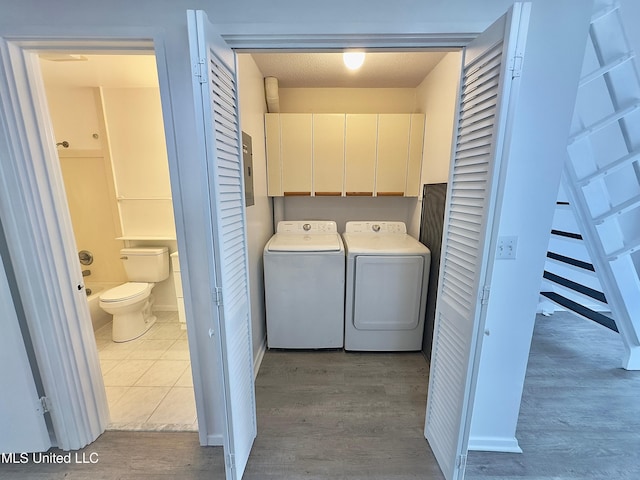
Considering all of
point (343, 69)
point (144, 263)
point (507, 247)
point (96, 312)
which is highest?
point (343, 69)

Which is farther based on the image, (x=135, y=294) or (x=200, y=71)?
(x=135, y=294)

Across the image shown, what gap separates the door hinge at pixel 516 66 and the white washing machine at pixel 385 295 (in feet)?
4.83

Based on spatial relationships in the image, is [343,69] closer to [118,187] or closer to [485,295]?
[485,295]

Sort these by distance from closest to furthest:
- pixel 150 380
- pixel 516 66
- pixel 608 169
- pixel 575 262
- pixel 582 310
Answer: pixel 516 66
pixel 608 169
pixel 150 380
pixel 575 262
pixel 582 310

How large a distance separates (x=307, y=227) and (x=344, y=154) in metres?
0.85

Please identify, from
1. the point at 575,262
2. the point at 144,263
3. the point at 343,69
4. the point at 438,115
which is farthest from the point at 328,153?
the point at 575,262

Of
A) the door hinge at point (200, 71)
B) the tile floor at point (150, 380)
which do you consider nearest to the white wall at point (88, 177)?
the tile floor at point (150, 380)

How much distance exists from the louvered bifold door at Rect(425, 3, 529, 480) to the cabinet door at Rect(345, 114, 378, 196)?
4.59 ft

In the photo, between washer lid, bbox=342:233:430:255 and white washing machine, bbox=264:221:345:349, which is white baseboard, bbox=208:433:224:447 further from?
washer lid, bbox=342:233:430:255

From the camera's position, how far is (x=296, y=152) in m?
2.62

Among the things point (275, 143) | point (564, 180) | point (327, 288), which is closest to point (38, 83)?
point (275, 143)

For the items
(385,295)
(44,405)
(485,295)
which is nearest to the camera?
(485,295)

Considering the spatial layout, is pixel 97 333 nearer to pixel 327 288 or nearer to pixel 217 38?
pixel 327 288

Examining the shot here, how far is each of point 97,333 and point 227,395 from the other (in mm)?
2452
